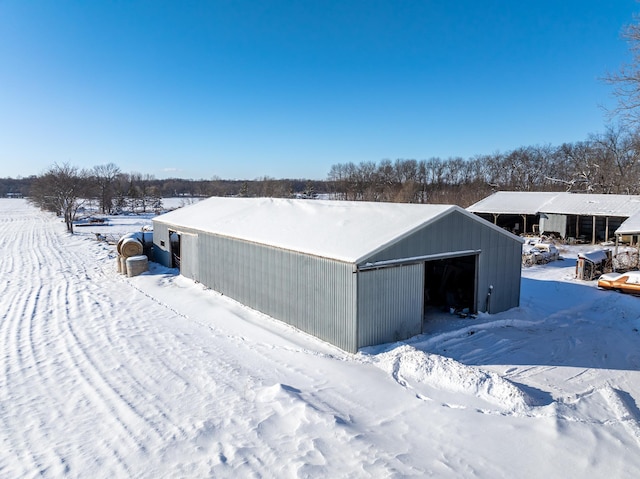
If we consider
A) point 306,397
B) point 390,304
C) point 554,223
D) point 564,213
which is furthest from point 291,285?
point 554,223

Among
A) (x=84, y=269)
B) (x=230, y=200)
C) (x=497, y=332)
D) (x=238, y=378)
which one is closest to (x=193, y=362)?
(x=238, y=378)

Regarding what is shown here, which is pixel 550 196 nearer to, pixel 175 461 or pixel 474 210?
pixel 474 210

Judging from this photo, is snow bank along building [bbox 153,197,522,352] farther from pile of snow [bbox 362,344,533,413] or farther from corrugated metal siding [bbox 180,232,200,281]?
pile of snow [bbox 362,344,533,413]

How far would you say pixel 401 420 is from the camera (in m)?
6.41

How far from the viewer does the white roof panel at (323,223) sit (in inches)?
393

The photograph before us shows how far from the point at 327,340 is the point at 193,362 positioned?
9.97ft

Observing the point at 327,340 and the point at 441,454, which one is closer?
the point at 441,454

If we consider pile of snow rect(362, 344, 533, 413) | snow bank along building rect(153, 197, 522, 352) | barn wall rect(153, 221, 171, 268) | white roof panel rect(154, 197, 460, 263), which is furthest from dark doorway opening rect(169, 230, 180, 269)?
pile of snow rect(362, 344, 533, 413)

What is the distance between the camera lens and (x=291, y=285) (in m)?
10.9

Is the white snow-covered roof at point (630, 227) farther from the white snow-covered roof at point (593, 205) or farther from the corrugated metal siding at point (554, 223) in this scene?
the corrugated metal siding at point (554, 223)

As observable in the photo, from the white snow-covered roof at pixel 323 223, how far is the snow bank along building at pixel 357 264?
0.04m

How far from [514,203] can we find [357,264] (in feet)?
93.1

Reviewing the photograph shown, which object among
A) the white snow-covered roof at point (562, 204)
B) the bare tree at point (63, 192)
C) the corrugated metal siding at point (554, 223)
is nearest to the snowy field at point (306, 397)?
the white snow-covered roof at point (562, 204)

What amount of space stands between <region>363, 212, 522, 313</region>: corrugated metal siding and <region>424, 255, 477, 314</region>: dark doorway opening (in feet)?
1.33
